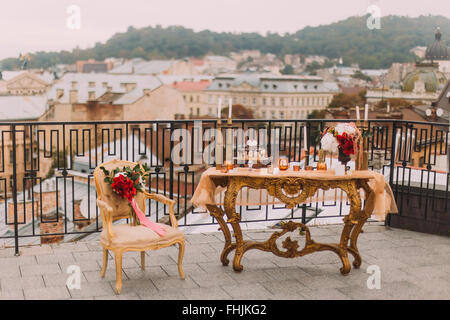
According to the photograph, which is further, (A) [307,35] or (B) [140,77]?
(B) [140,77]

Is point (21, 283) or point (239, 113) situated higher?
point (21, 283)

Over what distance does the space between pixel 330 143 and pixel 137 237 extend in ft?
5.60

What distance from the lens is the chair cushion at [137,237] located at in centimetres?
383

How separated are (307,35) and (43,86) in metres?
23.0

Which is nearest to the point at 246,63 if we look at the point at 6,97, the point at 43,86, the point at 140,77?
the point at 140,77

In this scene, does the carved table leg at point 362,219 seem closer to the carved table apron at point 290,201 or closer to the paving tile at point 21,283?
the carved table apron at point 290,201

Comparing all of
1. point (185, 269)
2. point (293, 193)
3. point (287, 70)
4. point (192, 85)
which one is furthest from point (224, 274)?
point (192, 85)

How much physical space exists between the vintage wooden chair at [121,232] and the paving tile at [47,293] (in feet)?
1.24

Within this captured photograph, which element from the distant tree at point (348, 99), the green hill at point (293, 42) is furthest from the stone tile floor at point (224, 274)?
the distant tree at point (348, 99)

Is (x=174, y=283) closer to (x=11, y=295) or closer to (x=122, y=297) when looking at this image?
(x=122, y=297)

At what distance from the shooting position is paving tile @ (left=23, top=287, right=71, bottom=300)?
12.5 ft

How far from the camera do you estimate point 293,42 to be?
150 ft

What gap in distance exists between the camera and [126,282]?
4145 millimetres

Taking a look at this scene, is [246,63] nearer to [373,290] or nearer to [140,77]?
[140,77]
